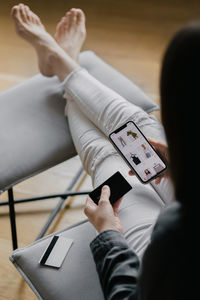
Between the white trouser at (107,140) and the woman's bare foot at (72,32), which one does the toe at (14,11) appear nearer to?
the woman's bare foot at (72,32)

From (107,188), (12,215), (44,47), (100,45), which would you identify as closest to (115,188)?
(107,188)

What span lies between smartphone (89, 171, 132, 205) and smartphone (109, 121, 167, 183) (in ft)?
0.21

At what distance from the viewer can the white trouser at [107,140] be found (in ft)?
3.07

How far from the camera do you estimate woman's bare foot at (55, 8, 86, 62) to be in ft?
4.70

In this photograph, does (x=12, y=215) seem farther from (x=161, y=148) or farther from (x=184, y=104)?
(x=184, y=104)

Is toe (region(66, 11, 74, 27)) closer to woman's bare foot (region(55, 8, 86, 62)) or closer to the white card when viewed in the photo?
woman's bare foot (region(55, 8, 86, 62))

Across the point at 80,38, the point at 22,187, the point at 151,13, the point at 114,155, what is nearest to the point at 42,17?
the point at 151,13

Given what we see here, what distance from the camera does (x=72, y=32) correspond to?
57.9 inches

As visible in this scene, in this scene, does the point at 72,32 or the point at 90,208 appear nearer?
the point at 90,208

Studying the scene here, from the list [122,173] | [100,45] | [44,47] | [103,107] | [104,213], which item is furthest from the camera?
[100,45]

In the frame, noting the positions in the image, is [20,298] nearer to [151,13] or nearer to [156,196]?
[156,196]

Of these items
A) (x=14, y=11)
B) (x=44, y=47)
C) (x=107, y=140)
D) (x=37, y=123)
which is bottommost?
(x=107, y=140)

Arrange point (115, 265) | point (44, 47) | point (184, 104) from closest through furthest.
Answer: point (184, 104), point (115, 265), point (44, 47)

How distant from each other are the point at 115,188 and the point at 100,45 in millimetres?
1287
